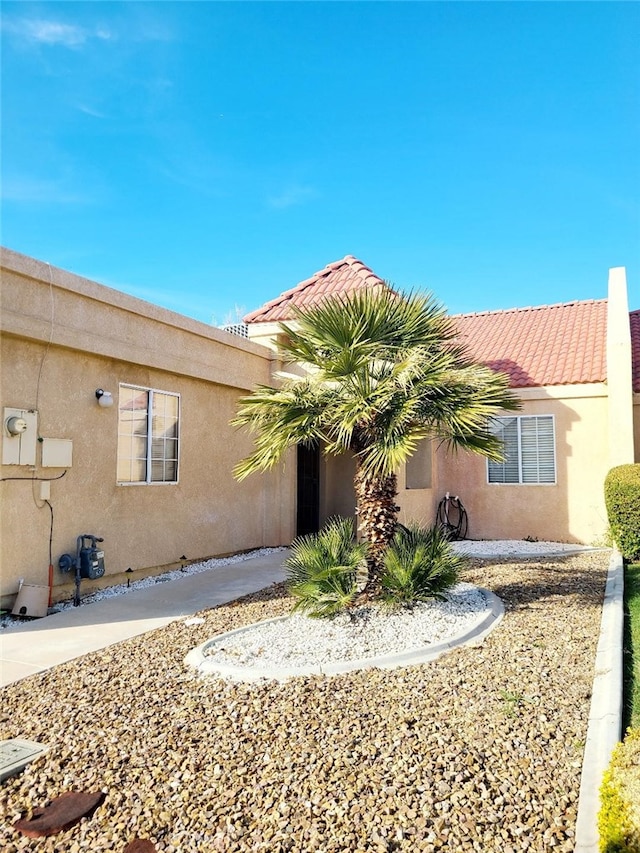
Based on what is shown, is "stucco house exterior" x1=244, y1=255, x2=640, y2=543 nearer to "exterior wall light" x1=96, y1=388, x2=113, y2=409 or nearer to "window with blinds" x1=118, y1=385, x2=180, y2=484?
"window with blinds" x1=118, y1=385, x2=180, y2=484

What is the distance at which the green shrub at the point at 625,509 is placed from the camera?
1167 cm

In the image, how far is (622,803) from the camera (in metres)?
2.69

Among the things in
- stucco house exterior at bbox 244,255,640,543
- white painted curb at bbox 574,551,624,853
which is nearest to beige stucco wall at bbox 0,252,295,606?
stucco house exterior at bbox 244,255,640,543

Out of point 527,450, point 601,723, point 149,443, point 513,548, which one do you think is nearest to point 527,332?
point 527,450

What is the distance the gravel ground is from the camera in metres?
3.31

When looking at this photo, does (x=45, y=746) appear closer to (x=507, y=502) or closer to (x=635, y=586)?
(x=635, y=586)

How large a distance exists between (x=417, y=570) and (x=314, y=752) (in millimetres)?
3639

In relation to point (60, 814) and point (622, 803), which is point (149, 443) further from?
point (622, 803)

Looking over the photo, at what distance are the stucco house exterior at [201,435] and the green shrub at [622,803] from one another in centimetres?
806

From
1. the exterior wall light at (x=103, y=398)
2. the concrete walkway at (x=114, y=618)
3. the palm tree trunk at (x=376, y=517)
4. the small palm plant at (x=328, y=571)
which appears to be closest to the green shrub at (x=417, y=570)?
the palm tree trunk at (x=376, y=517)

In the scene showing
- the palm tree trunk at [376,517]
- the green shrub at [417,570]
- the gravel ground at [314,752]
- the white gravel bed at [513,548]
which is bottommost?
the gravel ground at [314,752]

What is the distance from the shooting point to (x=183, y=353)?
1146cm

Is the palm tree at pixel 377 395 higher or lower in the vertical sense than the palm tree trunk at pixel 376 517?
higher

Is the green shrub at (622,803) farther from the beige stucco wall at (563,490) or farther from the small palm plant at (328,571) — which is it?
the beige stucco wall at (563,490)
